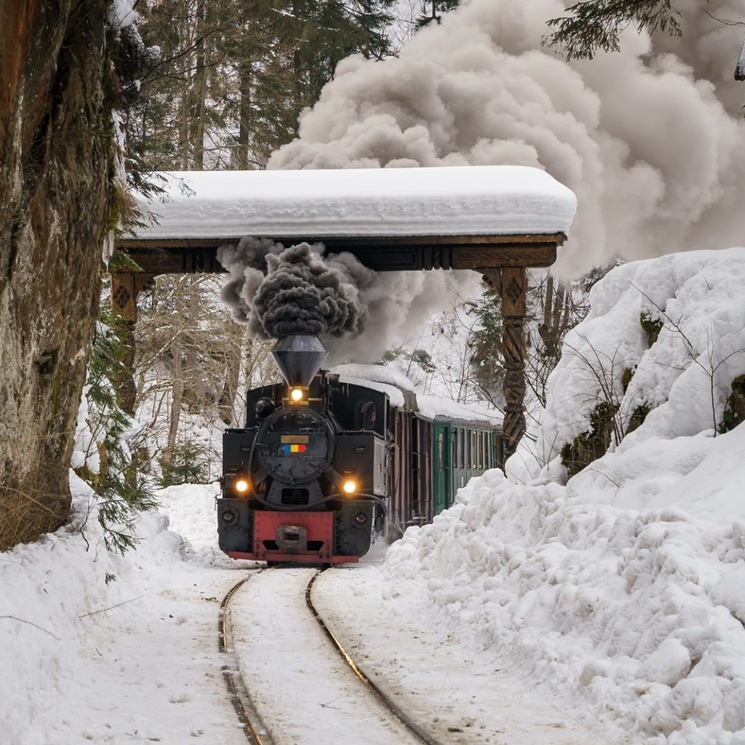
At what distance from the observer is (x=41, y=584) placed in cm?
726

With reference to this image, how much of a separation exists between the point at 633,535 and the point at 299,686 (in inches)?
93.8

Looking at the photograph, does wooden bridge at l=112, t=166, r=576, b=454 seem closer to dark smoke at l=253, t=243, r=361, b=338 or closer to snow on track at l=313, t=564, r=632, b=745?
dark smoke at l=253, t=243, r=361, b=338

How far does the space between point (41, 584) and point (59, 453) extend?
1.83 meters

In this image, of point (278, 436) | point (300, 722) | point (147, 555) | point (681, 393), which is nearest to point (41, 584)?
point (300, 722)

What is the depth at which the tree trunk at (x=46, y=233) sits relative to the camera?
6.98 metres

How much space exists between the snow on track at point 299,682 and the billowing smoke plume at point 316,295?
419 cm

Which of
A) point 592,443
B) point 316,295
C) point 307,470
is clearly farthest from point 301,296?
point 592,443

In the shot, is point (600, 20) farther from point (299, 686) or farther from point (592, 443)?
point (299, 686)

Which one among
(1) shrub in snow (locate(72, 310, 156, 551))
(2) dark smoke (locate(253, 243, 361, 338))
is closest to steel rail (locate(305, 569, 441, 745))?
(1) shrub in snow (locate(72, 310, 156, 551))

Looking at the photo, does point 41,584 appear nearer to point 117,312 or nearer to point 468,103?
point 117,312

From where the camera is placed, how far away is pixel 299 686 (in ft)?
22.0

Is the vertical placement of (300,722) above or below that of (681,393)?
below

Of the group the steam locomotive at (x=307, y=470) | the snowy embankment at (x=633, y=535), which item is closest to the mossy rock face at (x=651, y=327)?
the snowy embankment at (x=633, y=535)

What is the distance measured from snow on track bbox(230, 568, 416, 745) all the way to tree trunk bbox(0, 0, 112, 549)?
6.53 feet
